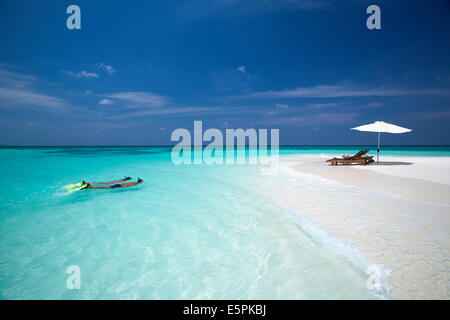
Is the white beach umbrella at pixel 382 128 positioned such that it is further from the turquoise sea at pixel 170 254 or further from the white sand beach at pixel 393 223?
the turquoise sea at pixel 170 254

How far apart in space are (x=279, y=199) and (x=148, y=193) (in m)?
5.41

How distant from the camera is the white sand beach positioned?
2.77 metres

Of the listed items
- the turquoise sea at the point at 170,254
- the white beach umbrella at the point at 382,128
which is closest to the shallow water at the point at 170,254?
the turquoise sea at the point at 170,254

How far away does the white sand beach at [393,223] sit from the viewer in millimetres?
2769

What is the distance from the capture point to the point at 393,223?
441 cm

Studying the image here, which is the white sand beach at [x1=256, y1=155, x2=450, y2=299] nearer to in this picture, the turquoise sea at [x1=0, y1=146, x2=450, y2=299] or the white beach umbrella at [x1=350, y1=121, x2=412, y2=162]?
the turquoise sea at [x1=0, y1=146, x2=450, y2=299]

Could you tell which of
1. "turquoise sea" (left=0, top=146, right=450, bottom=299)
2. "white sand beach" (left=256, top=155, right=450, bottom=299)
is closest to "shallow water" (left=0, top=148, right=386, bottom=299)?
"turquoise sea" (left=0, top=146, right=450, bottom=299)

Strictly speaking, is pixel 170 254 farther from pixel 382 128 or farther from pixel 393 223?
pixel 382 128

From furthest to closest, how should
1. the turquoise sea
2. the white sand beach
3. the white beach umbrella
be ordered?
the white beach umbrella < the turquoise sea < the white sand beach

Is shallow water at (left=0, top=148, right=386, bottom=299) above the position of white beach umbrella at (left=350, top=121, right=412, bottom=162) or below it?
below
